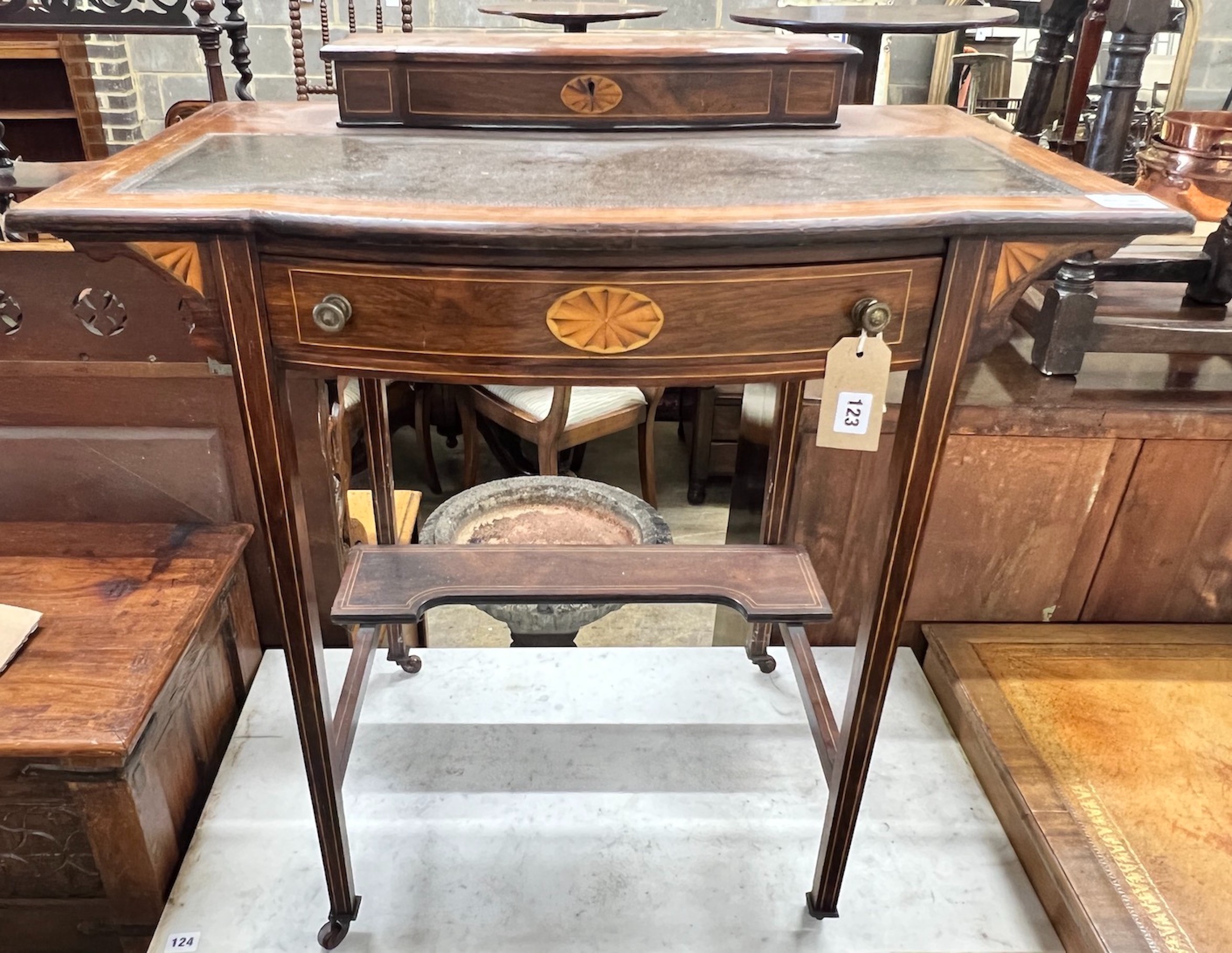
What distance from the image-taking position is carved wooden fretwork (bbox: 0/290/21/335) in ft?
3.79

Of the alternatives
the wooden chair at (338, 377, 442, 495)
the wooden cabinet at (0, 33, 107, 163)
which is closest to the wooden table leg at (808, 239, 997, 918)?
the wooden chair at (338, 377, 442, 495)

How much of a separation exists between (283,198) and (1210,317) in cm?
126

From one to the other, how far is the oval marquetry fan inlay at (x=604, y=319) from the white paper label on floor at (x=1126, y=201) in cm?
36

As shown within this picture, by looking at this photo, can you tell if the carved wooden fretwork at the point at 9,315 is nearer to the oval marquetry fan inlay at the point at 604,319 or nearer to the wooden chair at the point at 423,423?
the oval marquetry fan inlay at the point at 604,319

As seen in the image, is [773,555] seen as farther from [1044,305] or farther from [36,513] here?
[36,513]

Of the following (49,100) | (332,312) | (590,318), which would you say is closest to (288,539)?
(332,312)

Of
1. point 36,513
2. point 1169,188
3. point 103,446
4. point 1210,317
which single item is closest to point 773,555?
point 1210,317

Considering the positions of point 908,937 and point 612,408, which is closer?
point 908,937

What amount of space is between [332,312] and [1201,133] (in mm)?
1708

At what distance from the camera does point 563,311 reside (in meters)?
0.75

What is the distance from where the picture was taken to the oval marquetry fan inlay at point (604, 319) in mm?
742

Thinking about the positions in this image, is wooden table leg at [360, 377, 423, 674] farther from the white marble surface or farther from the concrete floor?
the concrete floor

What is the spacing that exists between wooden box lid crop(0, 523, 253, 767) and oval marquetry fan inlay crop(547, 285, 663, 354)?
2.02ft

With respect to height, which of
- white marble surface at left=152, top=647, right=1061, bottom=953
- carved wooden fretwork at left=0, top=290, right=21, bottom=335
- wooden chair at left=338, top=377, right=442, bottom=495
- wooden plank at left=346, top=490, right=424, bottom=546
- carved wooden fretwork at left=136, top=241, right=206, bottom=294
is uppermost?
carved wooden fretwork at left=136, top=241, right=206, bottom=294
